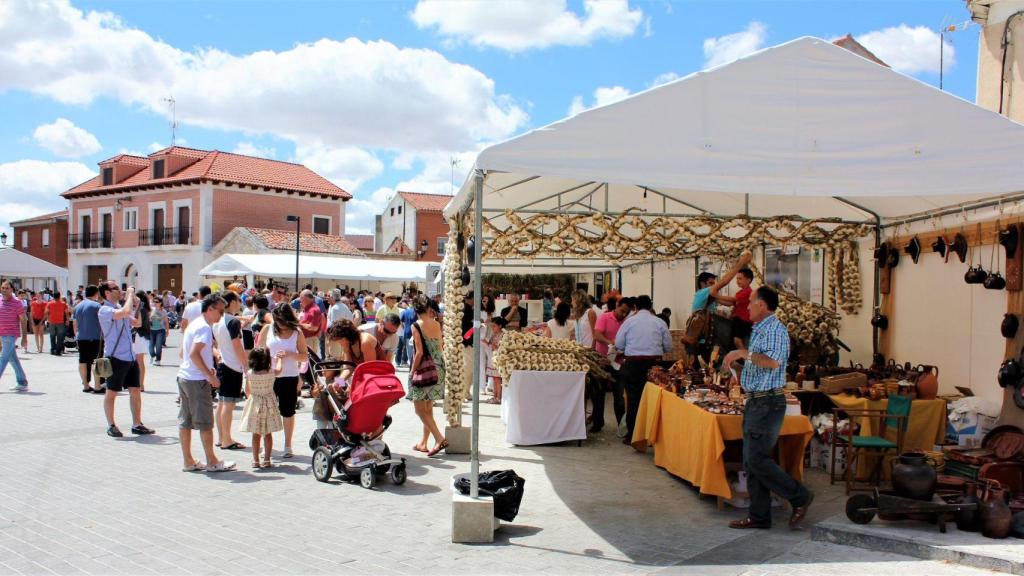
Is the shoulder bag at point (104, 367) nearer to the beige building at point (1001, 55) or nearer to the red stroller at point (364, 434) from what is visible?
the red stroller at point (364, 434)

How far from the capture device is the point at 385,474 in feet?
22.4

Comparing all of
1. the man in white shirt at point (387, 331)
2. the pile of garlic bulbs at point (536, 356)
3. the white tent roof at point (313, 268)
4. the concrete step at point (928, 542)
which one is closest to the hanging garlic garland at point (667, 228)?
the pile of garlic bulbs at point (536, 356)

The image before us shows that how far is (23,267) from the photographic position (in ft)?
93.0

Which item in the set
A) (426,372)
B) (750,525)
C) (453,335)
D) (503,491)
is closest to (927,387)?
(750,525)

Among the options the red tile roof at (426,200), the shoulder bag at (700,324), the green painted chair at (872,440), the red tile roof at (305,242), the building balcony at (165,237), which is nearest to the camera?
the green painted chair at (872,440)

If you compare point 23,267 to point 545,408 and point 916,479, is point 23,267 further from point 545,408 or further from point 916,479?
point 916,479

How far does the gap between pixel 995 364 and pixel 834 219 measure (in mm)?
2734

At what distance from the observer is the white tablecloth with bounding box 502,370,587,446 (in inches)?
335

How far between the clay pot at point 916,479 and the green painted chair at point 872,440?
109 cm

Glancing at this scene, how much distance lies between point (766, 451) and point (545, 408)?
3526 millimetres

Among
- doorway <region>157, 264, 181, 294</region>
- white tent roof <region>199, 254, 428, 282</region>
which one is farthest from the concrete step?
doorway <region>157, 264, 181, 294</region>

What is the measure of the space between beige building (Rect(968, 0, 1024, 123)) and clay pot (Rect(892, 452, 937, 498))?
696 cm

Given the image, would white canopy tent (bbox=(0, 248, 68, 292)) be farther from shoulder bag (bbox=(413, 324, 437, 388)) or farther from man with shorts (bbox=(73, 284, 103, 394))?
shoulder bag (bbox=(413, 324, 437, 388))

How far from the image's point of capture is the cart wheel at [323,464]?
267 inches
